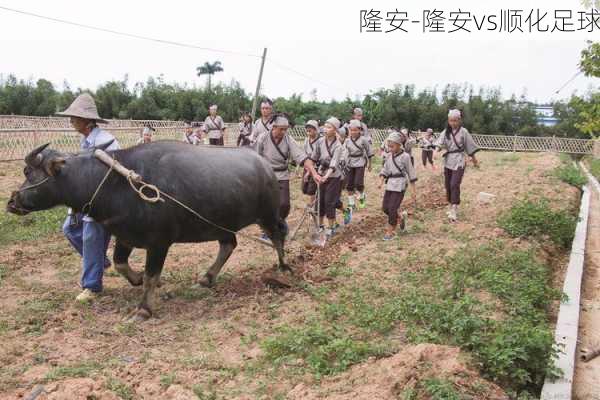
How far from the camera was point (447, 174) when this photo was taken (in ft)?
32.3

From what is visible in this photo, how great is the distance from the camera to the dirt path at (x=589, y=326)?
13.9ft

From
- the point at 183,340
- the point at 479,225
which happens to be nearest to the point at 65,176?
the point at 183,340

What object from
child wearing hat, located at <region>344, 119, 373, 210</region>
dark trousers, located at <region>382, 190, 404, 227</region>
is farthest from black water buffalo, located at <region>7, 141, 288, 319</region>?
child wearing hat, located at <region>344, 119, 373, 210</region>

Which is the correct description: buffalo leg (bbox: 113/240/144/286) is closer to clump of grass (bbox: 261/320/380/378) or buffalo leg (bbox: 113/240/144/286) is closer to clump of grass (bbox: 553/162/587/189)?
clump of grass (bbox: 261/320/380/378)

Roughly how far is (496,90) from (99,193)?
4431 cm

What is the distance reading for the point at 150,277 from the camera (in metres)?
5.35

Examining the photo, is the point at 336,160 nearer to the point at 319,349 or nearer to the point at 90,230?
the point at 90,230

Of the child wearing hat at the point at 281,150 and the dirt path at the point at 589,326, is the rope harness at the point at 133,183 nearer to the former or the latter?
the child wearing hat at the point at 281,150

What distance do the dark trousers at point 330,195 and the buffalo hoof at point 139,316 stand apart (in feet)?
12.8

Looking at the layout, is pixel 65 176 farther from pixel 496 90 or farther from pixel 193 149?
pixel 496 90

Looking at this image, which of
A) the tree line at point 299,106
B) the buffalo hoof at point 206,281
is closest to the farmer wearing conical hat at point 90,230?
the buffalo hoof at point 206,281

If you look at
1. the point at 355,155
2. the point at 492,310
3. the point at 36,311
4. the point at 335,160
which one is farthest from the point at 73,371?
the point at 355,155

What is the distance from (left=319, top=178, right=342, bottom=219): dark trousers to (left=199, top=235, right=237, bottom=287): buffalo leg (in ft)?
8.30

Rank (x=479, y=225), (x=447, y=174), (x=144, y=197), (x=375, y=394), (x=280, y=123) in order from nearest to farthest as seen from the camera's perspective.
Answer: (x=375, y=394), (x=144, y=197), (x=280, y=123), (x=479, y=225), (x=447, y=174)
